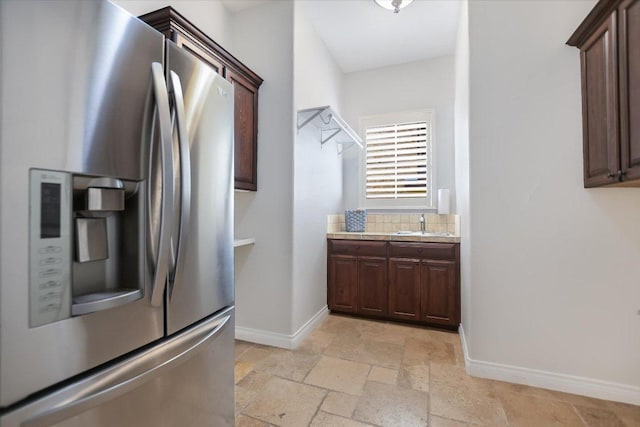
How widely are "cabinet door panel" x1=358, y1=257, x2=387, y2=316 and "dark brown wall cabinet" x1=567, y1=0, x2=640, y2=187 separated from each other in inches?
71.1

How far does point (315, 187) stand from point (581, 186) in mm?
2034

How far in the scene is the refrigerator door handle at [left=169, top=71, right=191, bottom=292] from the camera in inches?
39.4

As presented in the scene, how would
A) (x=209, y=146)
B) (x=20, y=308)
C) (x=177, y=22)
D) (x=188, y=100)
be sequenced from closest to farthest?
1. (x=20, y=308)
2. (x=188, y=100)
3. (x=209, y=146)
4. (x=177, y=22)

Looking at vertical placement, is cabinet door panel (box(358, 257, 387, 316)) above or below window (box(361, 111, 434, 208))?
below

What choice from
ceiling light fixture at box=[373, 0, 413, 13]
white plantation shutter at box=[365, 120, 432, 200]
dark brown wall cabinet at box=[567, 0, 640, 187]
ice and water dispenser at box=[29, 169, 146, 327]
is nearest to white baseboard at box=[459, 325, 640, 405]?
dark brown wall cabinet at box=[567, 0, 640, 187]

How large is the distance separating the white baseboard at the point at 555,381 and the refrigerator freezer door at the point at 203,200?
1786 millimetres

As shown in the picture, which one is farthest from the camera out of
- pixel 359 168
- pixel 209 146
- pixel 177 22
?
pixel 359 168

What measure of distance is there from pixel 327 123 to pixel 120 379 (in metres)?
2.59

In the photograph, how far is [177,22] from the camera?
69.2 inches

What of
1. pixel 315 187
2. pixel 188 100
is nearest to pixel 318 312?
pixel 315 187

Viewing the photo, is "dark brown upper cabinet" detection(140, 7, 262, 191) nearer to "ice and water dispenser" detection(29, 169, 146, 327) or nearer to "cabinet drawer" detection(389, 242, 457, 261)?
"ice and water dispenser" detection(29, 169, 146, 327)

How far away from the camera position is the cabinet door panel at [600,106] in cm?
156

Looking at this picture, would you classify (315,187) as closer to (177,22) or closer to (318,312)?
(318,312)

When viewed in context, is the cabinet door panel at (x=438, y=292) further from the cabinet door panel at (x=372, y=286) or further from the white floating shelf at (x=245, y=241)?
the white floating shelf at (x=245, y=241)
